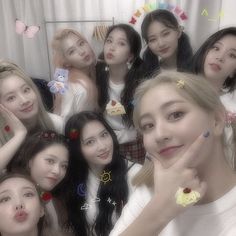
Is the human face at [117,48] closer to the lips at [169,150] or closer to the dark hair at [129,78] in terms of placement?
the dark hair at [129,78]

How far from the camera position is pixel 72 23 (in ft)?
8.87

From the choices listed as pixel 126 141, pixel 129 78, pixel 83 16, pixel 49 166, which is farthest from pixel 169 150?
pixel 83 16

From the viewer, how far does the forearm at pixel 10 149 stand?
63.2 inches

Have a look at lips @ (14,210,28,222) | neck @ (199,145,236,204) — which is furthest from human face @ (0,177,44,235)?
neck @ (199,145,236,204)

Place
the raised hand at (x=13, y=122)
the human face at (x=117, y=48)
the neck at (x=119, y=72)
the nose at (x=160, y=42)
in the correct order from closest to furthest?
the raised hand at (x=13, y=122)
the nose at (x=160, y=42)
the human face at (x=117, y=48)
the neck at (x=119, y=72)

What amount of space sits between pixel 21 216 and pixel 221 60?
1.31 m

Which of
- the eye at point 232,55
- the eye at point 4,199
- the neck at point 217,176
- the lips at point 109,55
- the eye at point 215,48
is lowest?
the eye at point 4,199

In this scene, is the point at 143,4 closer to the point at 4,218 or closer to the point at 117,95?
the point at 117,95

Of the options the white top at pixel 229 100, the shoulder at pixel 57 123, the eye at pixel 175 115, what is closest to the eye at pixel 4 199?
the shoulder at pixel 57 123

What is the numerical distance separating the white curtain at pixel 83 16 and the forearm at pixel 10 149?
1.28 meters

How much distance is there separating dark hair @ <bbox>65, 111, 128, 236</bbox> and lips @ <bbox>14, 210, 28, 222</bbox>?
0.40m

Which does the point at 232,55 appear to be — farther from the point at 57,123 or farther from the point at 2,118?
the point at 2,118

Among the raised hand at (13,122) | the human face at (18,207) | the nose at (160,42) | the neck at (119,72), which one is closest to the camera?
the human face at (18,207)

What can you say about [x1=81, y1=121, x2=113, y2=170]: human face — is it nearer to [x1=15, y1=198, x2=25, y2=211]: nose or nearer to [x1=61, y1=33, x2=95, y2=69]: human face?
[x1=15, y1=198, x2=25, y2=211]: nose
